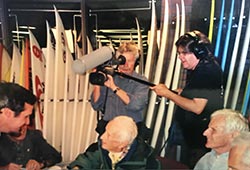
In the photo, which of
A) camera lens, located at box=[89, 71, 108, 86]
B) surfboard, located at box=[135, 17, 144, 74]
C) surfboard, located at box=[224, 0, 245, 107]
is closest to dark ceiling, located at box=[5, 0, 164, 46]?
surfboard, located at box=[135, 17, 144, 74]

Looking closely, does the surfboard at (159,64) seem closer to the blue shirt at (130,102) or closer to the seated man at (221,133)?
the blue shirt at (130,102)

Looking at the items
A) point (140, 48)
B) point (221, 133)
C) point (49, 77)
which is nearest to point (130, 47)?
point (140, 48)

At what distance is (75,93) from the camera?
4.33 ft

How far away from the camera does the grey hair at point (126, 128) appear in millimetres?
1308

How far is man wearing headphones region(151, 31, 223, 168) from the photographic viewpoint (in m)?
1.30

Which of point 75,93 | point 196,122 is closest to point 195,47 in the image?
point 196,122

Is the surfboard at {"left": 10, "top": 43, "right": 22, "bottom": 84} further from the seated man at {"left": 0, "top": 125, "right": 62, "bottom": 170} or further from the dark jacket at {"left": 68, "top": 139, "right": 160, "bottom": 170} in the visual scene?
the dark jacket at {"left": 68, "top": 139, "right": 160, "bottom": 170}

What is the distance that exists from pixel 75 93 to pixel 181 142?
0.34 meters

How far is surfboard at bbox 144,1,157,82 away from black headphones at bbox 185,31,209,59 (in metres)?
0.10

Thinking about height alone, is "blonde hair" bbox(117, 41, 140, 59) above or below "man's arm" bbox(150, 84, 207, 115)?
above

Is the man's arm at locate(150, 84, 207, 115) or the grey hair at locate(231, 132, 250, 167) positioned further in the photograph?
the man's arm at locate(150, 84, 207, 115)

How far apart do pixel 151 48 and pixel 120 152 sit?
0.31 meters

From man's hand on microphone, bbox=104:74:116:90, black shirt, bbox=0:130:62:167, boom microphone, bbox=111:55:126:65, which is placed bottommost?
black shirt, bbox=0:130:62:167

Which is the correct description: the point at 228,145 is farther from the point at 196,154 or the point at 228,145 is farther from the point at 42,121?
the point at 42,121
